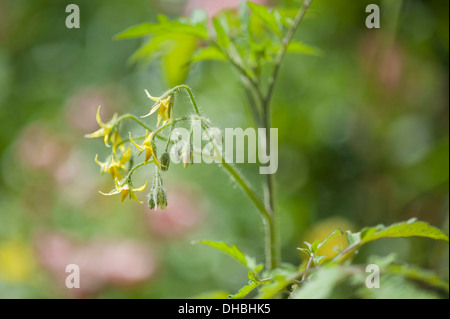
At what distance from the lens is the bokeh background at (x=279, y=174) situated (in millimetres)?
1645

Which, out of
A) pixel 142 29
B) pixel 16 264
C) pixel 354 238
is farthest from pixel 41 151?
pixel 354 238

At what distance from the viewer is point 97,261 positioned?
5.77 feet

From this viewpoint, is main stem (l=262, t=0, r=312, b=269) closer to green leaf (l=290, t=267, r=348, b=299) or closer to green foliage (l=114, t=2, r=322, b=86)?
green foliage (l=114, t=2, r=322, b=86)

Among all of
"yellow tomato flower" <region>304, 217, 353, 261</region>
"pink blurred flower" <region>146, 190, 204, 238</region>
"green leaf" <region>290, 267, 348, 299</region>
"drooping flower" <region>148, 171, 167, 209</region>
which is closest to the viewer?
"green leaf" <region>290, 267, 348, 299</region>

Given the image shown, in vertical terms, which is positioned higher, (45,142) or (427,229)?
(45,142)

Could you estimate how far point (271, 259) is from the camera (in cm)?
85

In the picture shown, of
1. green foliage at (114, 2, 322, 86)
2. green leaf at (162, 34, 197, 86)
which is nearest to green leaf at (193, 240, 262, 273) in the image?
green foliage at (114, 2, 322, 86)

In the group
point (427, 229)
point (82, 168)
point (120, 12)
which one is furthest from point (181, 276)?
point (120, 12)

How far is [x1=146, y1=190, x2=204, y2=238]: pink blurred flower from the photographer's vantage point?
1905 mm

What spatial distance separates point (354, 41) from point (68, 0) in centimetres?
186

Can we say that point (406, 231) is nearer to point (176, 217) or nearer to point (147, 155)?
point (147, 155)

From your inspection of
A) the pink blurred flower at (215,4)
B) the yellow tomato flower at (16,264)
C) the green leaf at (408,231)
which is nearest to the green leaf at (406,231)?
the green leaf at (408,231)

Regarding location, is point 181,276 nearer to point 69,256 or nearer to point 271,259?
point 69,256

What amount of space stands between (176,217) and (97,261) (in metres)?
0.35
